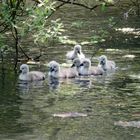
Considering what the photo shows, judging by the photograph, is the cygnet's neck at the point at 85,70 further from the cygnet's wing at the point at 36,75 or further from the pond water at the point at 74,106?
the cygnet's wing at the point at 36,75

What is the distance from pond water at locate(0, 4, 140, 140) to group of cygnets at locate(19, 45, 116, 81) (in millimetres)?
227

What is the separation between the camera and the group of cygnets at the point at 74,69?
15.5m

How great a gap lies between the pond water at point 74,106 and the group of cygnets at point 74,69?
227 millimetres

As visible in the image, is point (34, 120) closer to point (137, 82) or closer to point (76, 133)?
point (76, 133)

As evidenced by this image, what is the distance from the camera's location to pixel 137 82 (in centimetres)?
1494

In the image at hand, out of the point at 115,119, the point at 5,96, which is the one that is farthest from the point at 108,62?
the point at 115,119

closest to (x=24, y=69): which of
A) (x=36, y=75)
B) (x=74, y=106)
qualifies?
(x=36, y=75)

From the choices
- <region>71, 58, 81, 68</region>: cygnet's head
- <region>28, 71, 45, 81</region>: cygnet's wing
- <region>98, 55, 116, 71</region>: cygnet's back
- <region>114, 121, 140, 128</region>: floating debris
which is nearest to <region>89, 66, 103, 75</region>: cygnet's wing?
<region>98, 55, 116, 71</region>: cygnet's back

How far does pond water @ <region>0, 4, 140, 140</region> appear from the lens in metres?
10.7

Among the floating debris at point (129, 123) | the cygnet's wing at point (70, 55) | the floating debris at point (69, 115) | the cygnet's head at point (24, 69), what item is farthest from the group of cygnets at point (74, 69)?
the floating debris at point (129, 123)

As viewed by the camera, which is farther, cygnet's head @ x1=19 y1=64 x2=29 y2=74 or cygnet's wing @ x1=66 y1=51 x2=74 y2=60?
cygnet's wing @ x1=66 y1=51 x2=74 y2=60

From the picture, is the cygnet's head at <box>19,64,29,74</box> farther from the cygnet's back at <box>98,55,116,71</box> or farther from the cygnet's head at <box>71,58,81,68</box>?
the cygnet's back at <box>98,55,116,71</box>

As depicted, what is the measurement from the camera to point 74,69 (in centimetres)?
1636

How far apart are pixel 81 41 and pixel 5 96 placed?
799 centimetres
